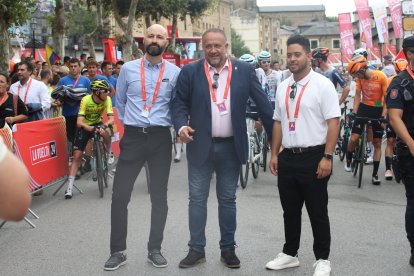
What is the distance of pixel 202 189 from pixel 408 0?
2060 centimetres

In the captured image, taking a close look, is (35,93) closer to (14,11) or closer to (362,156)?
(362,156)

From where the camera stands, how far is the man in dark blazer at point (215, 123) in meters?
5.18

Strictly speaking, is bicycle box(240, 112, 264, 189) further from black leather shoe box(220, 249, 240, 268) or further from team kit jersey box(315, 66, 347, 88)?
black leather shoe box(220, 249, 240, 268)

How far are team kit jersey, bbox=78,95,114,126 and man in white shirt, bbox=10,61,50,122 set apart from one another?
82 cm

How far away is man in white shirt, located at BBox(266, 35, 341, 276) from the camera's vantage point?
4887 millimetres

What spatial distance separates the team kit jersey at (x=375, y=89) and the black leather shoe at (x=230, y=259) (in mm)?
4911

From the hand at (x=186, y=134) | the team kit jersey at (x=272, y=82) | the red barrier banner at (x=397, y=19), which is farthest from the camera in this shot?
the red barrier banner at (x=397, y=19)

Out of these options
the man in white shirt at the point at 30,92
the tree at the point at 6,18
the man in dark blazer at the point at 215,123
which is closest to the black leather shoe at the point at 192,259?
the man in dark blazer at the point at 215,123

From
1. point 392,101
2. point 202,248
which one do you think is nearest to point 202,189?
point 202,248

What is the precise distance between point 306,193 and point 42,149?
5.05 meters

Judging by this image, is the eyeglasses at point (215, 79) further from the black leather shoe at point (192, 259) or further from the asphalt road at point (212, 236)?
the asphalt road at point (212, 236)

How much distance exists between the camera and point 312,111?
4.92 metres

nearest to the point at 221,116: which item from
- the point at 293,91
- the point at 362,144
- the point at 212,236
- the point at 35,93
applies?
the point at 293,91

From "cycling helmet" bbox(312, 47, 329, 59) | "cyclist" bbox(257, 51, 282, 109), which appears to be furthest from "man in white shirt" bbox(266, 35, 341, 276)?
"cyclist" bbox(257, 51, 282, 109)
